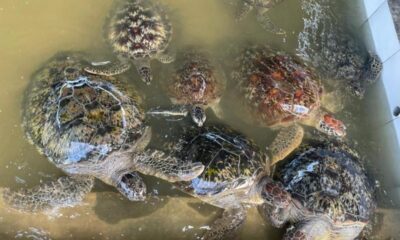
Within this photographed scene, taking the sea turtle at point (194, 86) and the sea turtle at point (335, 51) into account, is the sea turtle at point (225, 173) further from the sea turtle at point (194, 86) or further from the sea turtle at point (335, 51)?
the sea turtle at point (335, 51)

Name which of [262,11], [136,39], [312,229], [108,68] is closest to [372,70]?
[262,11]

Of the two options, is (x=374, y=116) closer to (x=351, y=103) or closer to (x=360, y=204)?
(x=351, y=103)

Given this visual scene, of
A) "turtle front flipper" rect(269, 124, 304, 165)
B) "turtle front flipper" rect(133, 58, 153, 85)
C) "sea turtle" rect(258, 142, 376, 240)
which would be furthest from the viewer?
"turtle front flipper" rect(133, 58, 153, 85)

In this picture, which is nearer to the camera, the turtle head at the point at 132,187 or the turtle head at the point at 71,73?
the turtle head at the point at 132,187

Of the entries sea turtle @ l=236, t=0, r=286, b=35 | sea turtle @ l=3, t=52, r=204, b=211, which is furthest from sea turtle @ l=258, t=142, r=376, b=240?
sea turtle @ l=236, t=0, r=286, b=35

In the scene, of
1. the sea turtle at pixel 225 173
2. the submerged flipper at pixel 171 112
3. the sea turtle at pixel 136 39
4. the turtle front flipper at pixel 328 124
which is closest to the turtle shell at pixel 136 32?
the sea turtle at pixel 136 39

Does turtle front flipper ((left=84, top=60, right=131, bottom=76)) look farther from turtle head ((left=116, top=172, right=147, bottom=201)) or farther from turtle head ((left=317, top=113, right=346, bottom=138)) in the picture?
turtle head ((left=317, top=113, right=346, bottom=138))

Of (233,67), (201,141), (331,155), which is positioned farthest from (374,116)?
(201,141)
